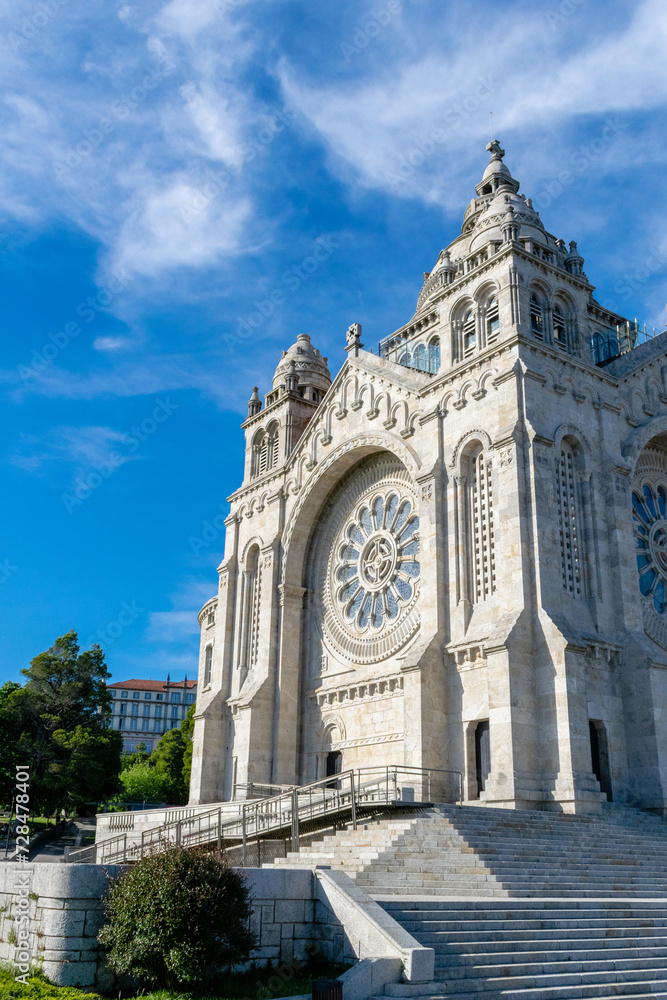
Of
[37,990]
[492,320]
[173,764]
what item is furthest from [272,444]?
[173,764]

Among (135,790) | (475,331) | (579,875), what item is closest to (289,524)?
(475,331)

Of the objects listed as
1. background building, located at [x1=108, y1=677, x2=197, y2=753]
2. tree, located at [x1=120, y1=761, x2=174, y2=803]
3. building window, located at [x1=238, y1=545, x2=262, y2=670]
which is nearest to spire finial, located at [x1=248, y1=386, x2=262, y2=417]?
building window, located at [x1=238, y1=545, x2=262, y2=670]

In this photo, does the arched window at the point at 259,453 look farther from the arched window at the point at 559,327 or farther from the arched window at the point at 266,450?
the arched window at the point at 559,327

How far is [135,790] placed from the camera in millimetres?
71188

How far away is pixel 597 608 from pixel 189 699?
11032 centimetres

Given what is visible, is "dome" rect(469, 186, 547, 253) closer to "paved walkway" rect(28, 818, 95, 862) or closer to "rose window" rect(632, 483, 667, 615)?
"rose window" rect(632, 483, 667, 615)

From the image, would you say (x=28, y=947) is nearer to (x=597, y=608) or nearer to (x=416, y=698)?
(x=416, y=698)

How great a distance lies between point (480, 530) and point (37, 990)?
763 inches

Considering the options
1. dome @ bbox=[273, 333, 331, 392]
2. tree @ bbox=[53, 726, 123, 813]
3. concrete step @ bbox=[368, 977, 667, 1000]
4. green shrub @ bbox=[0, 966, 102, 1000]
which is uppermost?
dome @ bbox=[273, 333, 331, 392]

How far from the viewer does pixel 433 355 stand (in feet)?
124

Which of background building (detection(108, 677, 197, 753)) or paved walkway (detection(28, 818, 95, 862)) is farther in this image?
background building (detection(108, 677, 197, 753))

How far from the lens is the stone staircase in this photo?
40.4ft

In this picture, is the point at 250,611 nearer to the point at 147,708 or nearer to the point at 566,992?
the point at 566,992

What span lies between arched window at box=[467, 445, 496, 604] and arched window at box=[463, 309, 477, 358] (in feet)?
13.5
